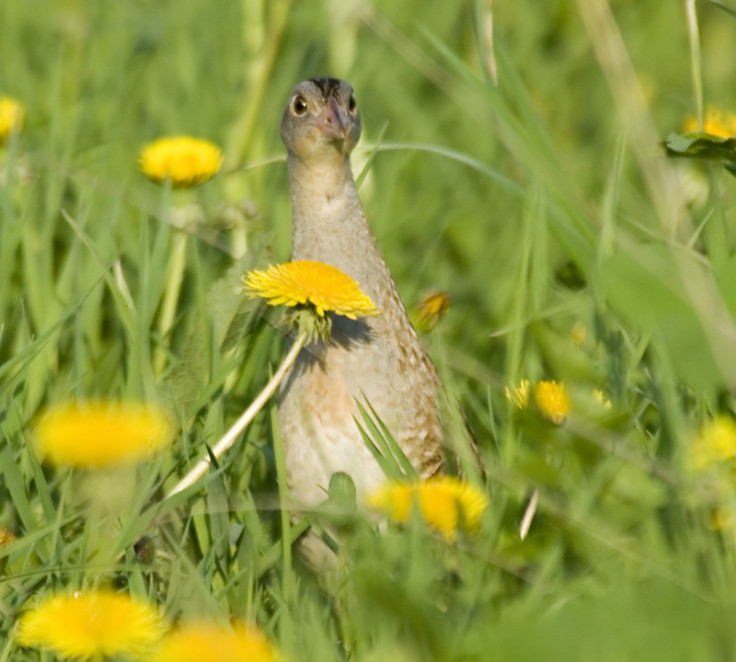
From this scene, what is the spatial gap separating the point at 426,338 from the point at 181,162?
682 mm

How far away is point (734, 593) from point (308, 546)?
2.88 ft

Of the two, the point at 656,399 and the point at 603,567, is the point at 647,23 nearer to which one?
the point at 656,399

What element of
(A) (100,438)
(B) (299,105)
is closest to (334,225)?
(B) (299,105)

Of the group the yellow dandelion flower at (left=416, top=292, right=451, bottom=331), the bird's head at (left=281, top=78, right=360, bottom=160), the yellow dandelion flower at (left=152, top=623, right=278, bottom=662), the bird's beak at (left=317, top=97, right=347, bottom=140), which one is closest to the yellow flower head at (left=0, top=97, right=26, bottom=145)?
the bird's head at (left=281, top=78, right=360, bottom=160)

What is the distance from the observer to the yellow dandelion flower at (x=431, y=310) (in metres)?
2.85

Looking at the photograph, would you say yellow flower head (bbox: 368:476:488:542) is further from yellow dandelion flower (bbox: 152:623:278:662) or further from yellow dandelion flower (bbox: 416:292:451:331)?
yellow dandelion flower (bbox: 416:292:451:331)

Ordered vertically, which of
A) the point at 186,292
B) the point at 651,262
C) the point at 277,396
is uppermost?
the point at 651,262

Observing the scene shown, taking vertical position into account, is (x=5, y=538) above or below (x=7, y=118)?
below

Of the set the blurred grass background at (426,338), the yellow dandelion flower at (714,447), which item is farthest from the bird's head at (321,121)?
the yellow dandelion flower at (714,447)

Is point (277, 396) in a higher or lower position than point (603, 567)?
lower

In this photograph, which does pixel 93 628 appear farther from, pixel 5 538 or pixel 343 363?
pixel 343 363

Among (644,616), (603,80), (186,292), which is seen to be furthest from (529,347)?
(603,80)

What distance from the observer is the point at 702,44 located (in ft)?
17.5

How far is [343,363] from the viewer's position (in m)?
2.34
